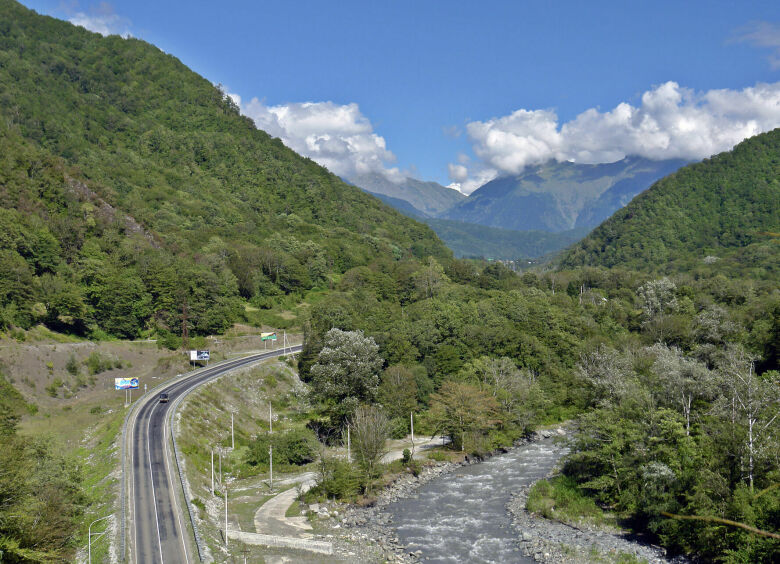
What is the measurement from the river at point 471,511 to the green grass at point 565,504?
3.03m

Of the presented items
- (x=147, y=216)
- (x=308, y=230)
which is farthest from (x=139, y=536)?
(x=308, y=230)

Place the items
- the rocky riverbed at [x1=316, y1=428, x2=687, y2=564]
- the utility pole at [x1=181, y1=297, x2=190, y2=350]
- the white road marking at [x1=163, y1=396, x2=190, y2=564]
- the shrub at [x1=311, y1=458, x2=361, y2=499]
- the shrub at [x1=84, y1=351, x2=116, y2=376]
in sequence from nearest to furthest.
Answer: the rocky riverbed at [x1=316, y1=428, x2=687, y2=564]
the white road marking at [x1=163, y1=396, x2=190, y2=564]
the shrub at [x1=311, y1=458, x2=361, y2=499]
the shrub at [x1=84, y1=351, x2=116, y2=376]
the utility pole at [x1=181, y1=297, x2=190, y2=350]

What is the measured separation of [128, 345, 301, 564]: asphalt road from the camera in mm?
41344

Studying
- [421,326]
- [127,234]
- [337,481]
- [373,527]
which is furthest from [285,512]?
[127,234]

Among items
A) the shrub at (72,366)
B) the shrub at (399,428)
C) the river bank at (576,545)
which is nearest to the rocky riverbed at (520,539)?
the river bank at (576,545)

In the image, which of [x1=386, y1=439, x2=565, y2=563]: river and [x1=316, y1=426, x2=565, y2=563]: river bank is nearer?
[x1=386, y1=439, x2=565, y2=563]: river

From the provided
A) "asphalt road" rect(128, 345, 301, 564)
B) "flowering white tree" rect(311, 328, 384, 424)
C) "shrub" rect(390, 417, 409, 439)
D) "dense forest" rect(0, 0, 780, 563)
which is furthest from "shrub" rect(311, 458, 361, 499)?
"shrub" rect(390, 417, 409, 439)

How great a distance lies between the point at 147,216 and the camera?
13962 cm

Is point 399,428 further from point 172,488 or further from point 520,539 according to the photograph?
point 520,539

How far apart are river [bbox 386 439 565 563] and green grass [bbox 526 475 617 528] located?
119 inches

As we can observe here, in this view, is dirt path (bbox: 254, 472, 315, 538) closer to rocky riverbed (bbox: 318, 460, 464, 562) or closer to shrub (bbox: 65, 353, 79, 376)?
rocky riverbed (bbox: 318, 460, 464, 562)

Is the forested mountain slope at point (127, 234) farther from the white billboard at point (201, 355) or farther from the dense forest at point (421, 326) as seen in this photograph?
the white billboard at point (201, 355)

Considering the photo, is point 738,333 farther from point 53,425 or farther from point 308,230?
point 308,230

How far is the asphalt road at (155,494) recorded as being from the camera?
41344 millimetres
